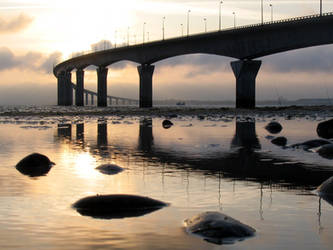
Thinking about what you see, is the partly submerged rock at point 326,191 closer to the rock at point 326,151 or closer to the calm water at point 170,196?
the calm water at point 170,196

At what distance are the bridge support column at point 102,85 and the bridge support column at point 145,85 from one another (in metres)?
24.2

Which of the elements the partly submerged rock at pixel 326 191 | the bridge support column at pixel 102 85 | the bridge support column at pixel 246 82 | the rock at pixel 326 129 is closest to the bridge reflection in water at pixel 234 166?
the partly submerged rock at pixel 326 191

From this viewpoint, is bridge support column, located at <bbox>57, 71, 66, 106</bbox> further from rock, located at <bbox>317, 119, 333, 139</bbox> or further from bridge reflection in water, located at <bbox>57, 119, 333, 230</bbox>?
bridge reflection in water, located at <bbox>57, 119, 333, 230</bbox>

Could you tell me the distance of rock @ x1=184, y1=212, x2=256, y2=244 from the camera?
5814 mm

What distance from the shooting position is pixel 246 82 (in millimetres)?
75188

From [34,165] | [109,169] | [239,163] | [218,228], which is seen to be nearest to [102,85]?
[239,163]

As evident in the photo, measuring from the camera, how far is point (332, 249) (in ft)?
17.3

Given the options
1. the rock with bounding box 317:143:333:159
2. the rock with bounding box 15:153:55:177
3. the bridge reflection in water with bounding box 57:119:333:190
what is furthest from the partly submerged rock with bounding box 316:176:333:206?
the rock with bounding box 15:153:55:177

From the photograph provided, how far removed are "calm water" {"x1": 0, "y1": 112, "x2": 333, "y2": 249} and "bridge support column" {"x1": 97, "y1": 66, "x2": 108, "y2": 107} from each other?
109291 millimetres

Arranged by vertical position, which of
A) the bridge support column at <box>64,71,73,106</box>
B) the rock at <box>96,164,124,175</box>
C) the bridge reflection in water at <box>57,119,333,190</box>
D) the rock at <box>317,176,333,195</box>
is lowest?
the bridge reflection in water at <box>57,119,333,190</box>

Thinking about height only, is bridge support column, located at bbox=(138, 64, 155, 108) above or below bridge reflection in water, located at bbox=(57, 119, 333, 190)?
above

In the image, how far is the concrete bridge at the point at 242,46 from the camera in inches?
2431

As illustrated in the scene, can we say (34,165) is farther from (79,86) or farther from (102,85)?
(79,86)

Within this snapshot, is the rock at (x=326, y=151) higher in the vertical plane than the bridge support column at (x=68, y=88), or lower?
lower
